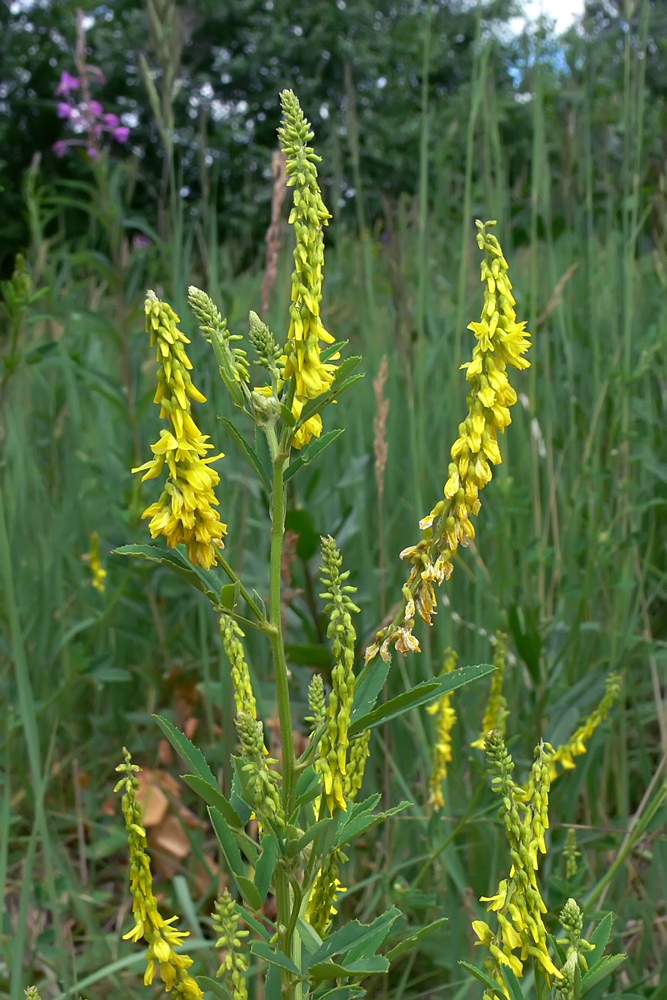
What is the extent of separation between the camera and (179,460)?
2.04ft

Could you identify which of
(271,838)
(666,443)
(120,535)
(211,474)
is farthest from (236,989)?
(666,443)

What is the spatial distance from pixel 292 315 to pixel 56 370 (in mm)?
2488

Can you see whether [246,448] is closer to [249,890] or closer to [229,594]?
[229,594]

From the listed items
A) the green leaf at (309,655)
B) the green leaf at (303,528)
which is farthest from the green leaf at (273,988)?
the green leaf at (303,528)

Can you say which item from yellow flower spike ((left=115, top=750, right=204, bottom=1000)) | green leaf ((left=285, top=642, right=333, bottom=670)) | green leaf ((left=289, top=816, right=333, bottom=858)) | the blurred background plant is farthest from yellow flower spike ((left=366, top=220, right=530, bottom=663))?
green leaf ((left=285, top=642, right=333, bottom=670))

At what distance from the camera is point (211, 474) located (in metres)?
0.62

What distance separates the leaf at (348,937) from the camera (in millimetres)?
663

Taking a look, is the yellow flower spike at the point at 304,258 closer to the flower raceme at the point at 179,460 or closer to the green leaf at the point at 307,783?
the flower raceme at the point at 179,460

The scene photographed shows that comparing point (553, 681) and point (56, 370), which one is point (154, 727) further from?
point (56, 370)

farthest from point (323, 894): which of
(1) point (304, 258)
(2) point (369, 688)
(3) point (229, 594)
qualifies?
(1) point (304, 258)

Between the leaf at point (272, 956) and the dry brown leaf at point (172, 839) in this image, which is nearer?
the leaf at point (272, 956)

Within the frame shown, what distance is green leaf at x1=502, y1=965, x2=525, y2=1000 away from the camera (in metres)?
0.73

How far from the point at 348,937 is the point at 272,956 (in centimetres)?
7

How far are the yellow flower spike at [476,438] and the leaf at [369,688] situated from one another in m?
0.06
